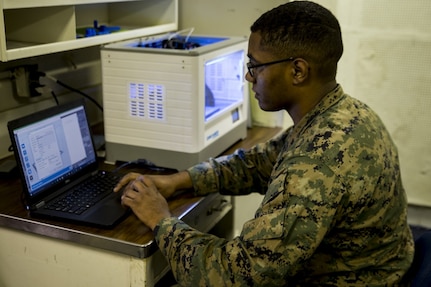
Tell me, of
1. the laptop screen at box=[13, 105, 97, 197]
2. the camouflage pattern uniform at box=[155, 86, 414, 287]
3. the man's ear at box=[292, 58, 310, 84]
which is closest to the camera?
the camouflage pattern uniform at box=[155, 86, 414, 287]

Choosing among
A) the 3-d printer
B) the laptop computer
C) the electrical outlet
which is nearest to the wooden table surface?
the laptop computer

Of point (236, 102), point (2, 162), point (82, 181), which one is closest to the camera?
point (82, 181)

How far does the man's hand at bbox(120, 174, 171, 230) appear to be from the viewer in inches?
56.7

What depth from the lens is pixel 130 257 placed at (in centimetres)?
139

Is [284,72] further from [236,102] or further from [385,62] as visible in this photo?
[385,62]

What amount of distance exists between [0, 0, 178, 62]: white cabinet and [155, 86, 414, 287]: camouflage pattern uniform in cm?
68

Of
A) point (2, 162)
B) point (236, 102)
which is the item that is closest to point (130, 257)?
point (2, 162)

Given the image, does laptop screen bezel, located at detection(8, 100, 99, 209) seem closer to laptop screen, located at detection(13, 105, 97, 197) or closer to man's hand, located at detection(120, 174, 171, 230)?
laptop screen, located at detection(13, 105, 97, 197)

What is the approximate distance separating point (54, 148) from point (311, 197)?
827mm

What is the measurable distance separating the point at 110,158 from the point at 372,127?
0.96 m

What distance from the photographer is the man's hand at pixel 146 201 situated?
1.44m

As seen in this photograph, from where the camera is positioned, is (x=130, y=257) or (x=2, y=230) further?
(x=2, y=230)

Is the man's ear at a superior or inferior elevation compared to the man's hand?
superior

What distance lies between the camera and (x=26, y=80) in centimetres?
191
